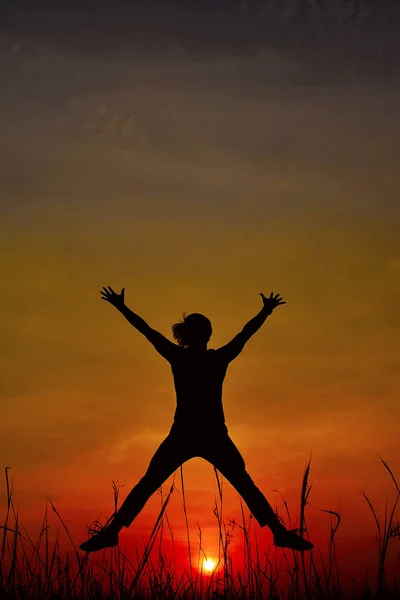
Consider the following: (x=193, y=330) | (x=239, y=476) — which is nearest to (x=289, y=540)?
(x=239, y=476)

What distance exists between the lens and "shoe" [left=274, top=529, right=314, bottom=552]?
20.6ft

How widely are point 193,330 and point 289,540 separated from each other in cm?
214

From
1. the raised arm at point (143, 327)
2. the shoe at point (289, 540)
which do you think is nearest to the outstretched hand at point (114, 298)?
the raised arm at point (143, 327)

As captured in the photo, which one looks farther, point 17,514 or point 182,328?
point 182,328

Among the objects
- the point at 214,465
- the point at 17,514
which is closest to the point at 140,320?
the point at 214,465

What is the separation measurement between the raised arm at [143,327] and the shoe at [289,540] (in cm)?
192

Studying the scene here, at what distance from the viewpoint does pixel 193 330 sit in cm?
709

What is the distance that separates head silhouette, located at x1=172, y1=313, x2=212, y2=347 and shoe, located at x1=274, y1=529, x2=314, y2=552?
76.1 inches

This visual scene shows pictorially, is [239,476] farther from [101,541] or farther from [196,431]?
[101,541]

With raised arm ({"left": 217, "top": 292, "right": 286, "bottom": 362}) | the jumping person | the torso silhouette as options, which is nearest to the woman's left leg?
the jumping person

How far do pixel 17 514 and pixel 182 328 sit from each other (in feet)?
7.82

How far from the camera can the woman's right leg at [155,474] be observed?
21.5ft

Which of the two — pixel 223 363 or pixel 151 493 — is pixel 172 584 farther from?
pixel 223 363

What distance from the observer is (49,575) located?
545 cm
